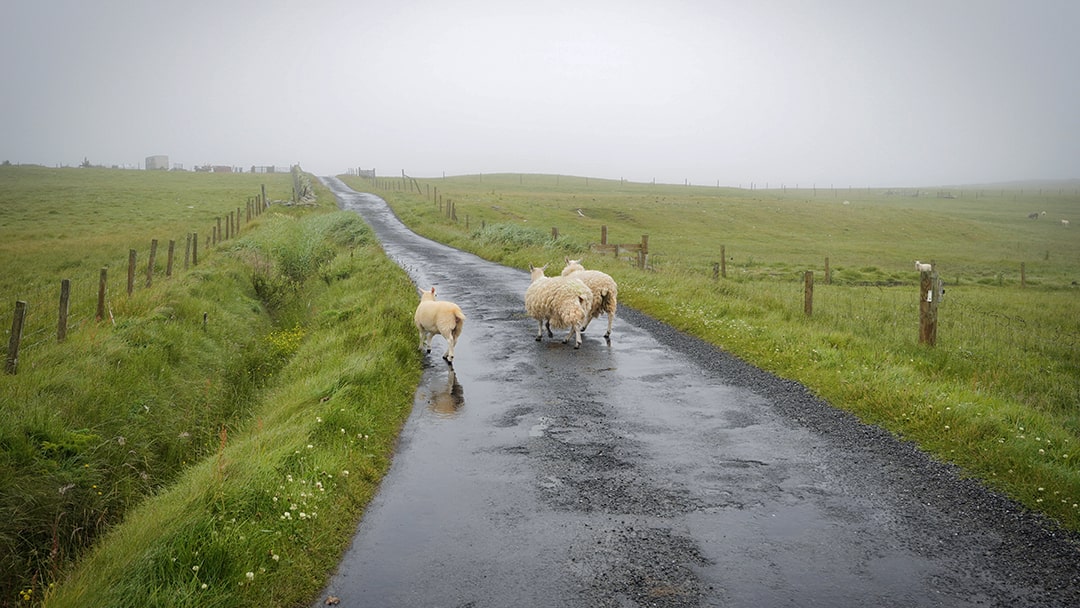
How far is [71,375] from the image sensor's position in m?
10.2

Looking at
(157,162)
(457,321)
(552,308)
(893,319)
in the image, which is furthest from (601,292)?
(157,162)

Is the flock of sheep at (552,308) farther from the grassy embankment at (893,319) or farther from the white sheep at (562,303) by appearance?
the grassy embankment at (893,319)

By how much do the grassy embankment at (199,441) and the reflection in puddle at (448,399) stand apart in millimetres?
440

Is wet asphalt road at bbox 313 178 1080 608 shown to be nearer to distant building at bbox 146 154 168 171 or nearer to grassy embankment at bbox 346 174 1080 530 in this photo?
grassy embankment at bbox 346 174 1080 530

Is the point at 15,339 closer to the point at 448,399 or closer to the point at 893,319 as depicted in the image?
the point at 448,399

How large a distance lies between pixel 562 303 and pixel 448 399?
430 cm

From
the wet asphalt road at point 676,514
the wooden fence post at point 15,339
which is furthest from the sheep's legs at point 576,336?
the wooden fence post at point 15,339

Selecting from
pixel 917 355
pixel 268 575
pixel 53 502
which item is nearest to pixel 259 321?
pixel 53 502

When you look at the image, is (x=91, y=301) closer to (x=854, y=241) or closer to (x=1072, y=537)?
(x=1072, y=537)

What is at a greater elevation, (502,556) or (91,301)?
(91,301)

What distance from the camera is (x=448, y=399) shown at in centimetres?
1085

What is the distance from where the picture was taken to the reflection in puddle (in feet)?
33.8

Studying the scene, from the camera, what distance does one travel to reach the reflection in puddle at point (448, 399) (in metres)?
10.3

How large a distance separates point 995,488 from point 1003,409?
2454 millimetres
